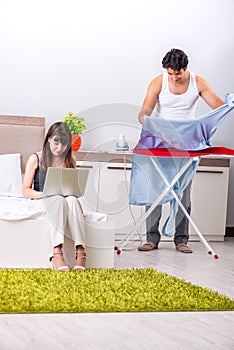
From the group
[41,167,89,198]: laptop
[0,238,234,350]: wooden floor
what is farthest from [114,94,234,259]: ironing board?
[0,238,234,350]: wooden floor

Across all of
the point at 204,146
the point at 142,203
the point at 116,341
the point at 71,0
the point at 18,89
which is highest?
the point at 71,0

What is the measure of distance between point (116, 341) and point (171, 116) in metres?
2.82

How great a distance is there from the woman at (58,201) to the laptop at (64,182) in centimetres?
4

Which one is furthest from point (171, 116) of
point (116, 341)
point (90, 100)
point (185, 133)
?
point (116, 341)

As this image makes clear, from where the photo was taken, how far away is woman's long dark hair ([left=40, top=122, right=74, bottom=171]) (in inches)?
162

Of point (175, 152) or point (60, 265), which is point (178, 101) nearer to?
point (175, 152)

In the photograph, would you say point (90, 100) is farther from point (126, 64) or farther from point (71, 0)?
point (71, 0)

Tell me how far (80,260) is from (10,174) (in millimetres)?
1474

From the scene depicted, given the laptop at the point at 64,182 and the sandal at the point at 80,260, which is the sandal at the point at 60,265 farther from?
the laptop at the point at 64,182

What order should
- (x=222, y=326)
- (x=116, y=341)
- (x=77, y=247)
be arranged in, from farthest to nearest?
1. (x=77, y=247)
2. (x=222, y=326)
3. (x=116, y=341)

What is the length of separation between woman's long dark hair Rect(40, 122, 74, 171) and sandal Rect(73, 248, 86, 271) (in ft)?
1.64

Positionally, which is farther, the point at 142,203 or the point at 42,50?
the point at 42,50

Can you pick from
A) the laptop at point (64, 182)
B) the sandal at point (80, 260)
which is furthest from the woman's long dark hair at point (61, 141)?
the sandal at point (80, 260)

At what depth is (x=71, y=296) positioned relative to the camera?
3109 millimetres
